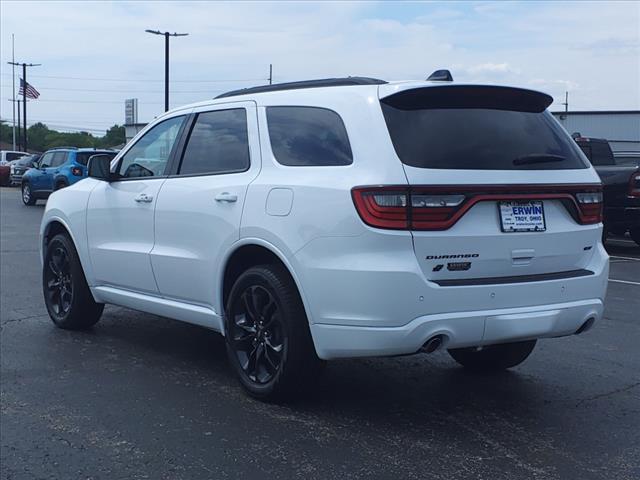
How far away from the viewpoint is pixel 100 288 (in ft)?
21.5

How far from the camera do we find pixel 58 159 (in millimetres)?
24750

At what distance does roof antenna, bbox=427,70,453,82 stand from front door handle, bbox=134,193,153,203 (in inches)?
85.3

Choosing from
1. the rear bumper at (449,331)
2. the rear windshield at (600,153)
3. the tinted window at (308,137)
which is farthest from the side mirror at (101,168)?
the rear windshield at (600,153)

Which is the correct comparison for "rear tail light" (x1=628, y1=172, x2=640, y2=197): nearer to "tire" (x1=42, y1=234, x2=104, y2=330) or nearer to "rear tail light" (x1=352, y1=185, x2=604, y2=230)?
"tire" (x1=42, y1=234, x2=104, y2=330)

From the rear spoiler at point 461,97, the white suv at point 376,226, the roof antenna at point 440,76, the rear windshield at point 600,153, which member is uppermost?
the roof antenna at point 440,76

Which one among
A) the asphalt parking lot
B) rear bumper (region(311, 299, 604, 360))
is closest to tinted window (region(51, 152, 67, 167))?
the asphalt parking lot

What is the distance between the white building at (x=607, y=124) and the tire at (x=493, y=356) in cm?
3441

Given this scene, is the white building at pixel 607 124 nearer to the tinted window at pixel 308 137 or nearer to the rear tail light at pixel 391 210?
the tinted window at pixel 308 137

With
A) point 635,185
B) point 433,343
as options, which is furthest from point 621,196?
point 433,343

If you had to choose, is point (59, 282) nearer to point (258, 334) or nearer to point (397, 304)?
point (258, 334)

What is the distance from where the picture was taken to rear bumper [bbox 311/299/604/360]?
13.9ft

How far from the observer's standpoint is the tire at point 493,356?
220 inches

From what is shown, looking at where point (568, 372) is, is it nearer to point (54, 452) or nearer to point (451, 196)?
point (451, 196)

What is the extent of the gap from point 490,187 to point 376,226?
26.1 inches
